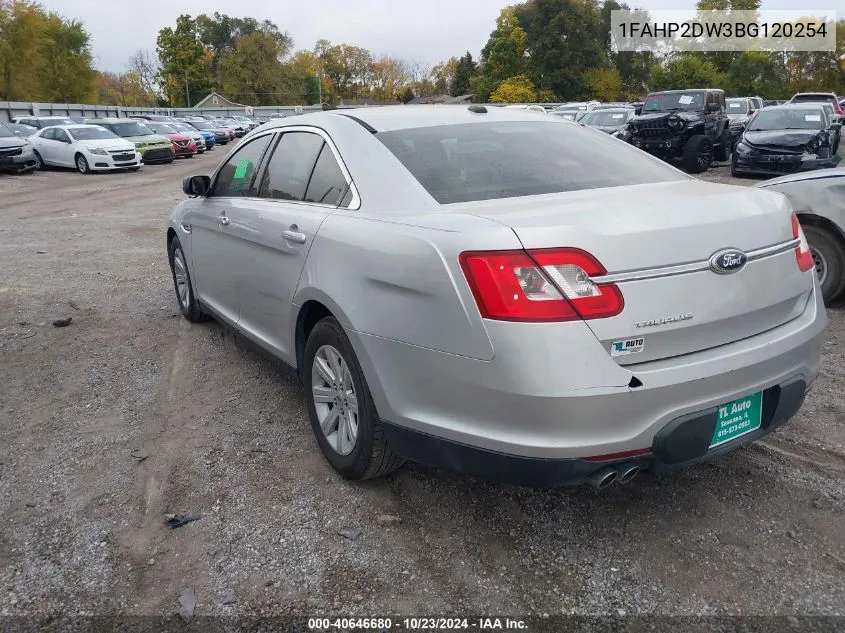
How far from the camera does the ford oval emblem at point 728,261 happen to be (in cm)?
250

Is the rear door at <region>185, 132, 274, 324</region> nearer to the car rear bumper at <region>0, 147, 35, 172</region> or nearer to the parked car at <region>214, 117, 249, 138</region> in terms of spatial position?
the car rear bumper at <region>0, 147, 35, 172</region>

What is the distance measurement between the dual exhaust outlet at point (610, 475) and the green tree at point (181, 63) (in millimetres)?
107756

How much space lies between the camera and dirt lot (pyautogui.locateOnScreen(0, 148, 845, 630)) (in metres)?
2.53

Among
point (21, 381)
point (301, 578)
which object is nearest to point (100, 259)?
point (21, 381)

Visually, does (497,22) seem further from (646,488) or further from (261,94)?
(646,488)

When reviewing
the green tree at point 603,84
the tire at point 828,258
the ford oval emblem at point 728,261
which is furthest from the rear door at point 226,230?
the green tree at point 603,84

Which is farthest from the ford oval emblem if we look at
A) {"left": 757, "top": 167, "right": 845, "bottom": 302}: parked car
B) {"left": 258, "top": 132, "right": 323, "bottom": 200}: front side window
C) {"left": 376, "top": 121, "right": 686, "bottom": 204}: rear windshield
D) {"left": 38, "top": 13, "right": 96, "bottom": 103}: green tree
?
{"left": 38, "top": 13, "right": 96, "bottom": 103}: green tree

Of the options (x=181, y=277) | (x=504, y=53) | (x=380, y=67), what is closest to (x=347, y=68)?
(x=380, y=67)

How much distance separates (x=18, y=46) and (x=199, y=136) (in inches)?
1347

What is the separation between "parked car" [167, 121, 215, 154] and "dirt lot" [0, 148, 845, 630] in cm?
2900

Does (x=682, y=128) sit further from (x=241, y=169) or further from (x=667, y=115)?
(x=241, y=169)

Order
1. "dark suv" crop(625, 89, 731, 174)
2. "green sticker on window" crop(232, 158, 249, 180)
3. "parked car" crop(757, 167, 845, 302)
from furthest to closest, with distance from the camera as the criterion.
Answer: "dark suv" crop(625, 89, 731, 174)
"parked car" crop(757, 167, 845, 302)
"green sticker on window" crop(232, 158, 249, 180)

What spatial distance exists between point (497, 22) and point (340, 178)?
3411 inches

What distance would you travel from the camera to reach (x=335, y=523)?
3.01 meters
